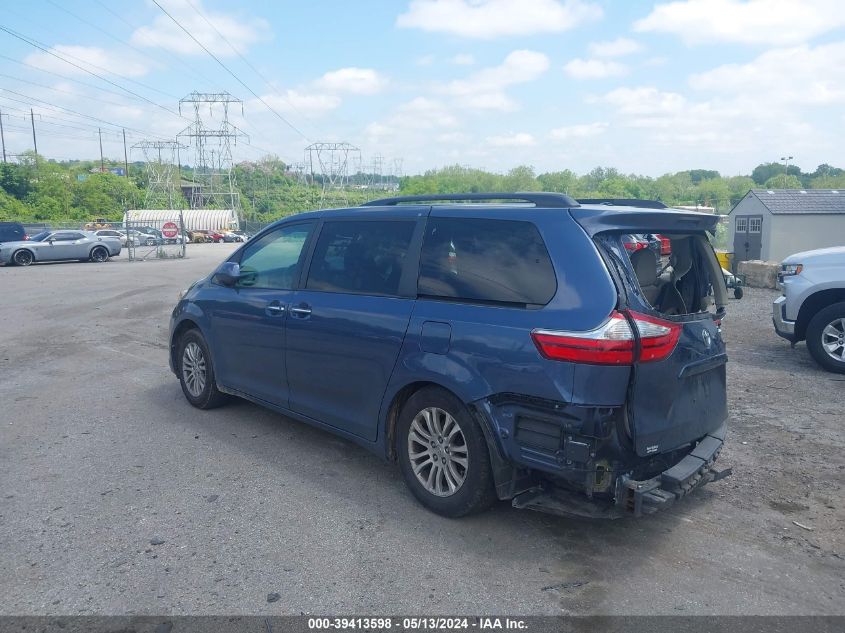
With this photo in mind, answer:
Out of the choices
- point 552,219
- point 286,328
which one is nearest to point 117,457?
point 286,328

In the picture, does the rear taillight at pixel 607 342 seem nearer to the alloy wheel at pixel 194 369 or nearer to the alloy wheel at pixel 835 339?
the alloy wheel at pixel 194 369

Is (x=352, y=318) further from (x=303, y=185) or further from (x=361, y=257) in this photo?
(x=303, y=185)

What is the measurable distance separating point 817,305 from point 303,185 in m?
117

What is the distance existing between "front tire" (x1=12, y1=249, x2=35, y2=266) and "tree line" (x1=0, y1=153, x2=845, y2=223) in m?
21.4

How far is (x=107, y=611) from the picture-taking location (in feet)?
10.5

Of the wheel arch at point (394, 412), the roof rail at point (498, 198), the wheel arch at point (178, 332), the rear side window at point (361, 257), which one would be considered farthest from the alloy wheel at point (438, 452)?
the wheel arch at point (178, 332)

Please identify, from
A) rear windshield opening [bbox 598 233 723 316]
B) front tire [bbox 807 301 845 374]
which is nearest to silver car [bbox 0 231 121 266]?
front tire [bbox 807 301 845 374]

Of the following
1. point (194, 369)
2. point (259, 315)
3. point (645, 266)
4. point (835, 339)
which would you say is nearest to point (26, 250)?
point (194, 369)

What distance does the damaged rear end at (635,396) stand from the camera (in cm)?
348

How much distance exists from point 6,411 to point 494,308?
5.08m

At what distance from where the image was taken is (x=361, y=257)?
4828 mm

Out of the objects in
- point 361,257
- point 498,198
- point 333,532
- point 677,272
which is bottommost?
point 333,532

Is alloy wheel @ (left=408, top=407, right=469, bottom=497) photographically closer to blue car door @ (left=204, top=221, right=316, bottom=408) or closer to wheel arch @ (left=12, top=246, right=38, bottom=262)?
blue car door @ (left=204, top=221, right=316, bottom=408)

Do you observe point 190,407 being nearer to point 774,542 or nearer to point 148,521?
point 148,521
